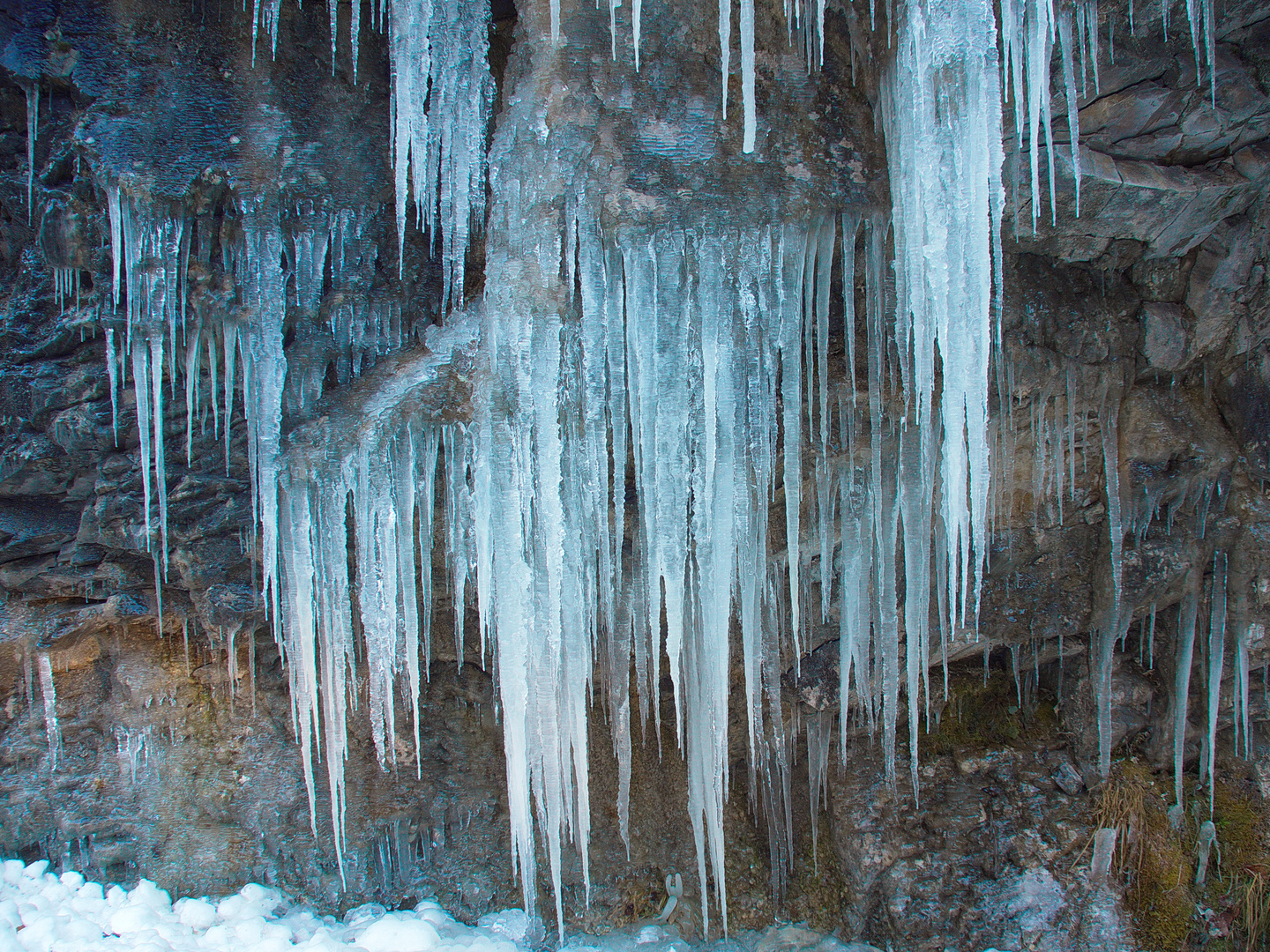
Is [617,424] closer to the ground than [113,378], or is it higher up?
closer to the ground

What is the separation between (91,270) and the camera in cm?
355

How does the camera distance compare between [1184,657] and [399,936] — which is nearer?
[399,936]

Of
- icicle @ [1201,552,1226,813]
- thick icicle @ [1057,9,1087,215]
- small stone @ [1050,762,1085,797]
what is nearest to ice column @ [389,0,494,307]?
thick icicle @ [1057,9,1087,215]

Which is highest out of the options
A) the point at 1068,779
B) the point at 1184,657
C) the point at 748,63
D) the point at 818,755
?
the point at 748,63

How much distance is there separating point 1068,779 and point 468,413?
458 centimetres

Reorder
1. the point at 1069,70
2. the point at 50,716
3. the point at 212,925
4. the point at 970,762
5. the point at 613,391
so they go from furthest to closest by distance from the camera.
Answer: the point at 970,762 < the point at 50,716 < the point at 212,925 < the point at 613,391 < the point at 1069,70

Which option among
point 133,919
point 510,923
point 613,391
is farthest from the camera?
point 510,923

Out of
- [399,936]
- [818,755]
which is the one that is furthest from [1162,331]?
[399,936]

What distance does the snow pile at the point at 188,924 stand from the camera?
4.23 m

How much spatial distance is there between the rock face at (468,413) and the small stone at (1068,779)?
0.03 meters

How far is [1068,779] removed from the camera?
539cm

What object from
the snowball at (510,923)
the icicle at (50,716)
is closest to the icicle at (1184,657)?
the snowball at (510,923)

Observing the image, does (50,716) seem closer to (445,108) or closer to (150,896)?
(150,896)

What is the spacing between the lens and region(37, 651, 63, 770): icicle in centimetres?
480
